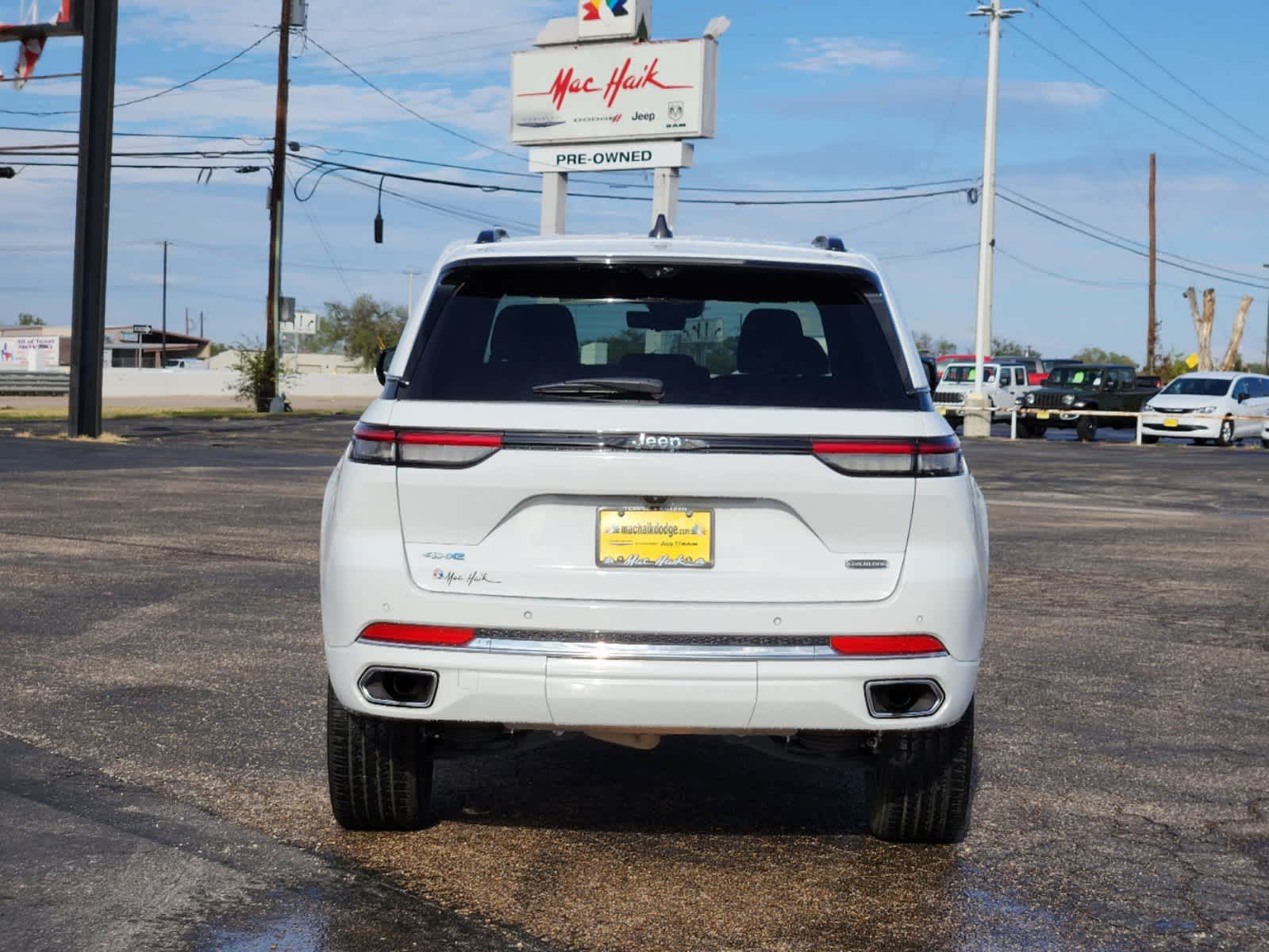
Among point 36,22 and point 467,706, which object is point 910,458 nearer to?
point 467,706

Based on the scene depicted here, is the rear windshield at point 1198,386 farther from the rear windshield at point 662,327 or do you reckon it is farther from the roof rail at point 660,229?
the rear windshield at point 662,327

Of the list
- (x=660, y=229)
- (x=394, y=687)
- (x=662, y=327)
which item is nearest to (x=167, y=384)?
(x=660, y=229)

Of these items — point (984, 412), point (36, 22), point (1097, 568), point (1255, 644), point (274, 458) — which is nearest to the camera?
point (1255, 644)

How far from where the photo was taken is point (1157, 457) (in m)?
31.5

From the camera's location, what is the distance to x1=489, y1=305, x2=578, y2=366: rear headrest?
4.73 meters

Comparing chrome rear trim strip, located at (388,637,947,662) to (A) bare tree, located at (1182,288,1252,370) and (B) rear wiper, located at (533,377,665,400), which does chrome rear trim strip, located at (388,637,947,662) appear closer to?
(B) rear wiper, located at (533,377,665,400)

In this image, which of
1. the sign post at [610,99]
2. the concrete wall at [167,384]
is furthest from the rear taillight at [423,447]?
the concrete wall at [167,384]

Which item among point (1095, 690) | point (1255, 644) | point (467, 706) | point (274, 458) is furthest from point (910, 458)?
point (274, 458)

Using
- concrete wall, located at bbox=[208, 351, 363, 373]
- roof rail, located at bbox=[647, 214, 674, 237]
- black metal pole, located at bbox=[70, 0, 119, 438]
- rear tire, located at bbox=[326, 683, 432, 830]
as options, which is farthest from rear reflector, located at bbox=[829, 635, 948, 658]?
concrete wall, located at bbox=[208, 351, 363, 373]

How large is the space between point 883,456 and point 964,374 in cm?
4246

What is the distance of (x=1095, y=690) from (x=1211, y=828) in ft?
7.76

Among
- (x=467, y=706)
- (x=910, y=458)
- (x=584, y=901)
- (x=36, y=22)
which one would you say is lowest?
(x=584, y=901)

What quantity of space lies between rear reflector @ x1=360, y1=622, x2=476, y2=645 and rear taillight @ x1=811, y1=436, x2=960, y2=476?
1.09 metres

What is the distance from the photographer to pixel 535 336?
4824mm
